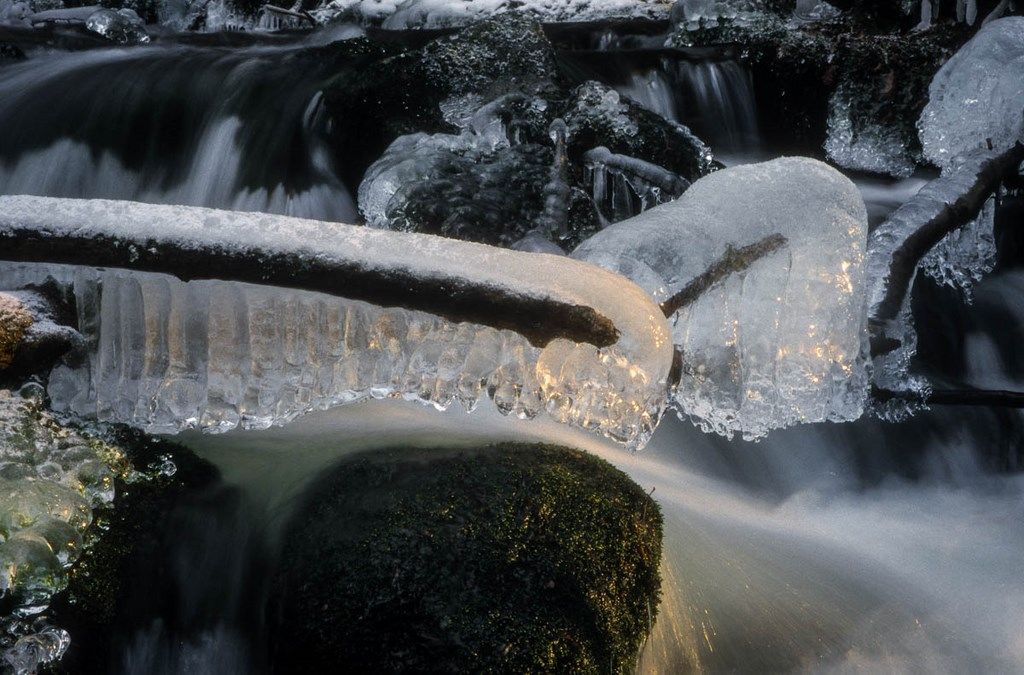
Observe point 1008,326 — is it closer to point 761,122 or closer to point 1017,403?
point 1017,403

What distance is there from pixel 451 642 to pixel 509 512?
1.46 ft

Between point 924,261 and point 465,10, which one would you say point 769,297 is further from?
point 465,10

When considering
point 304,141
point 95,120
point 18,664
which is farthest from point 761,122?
point 18,664

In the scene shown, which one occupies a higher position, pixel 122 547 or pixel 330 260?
pixel 330 260

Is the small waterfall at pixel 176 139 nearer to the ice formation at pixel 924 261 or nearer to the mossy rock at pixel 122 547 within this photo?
the mossy rock at pixel 122 547

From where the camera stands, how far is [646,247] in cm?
261

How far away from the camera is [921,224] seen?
13.1 feet

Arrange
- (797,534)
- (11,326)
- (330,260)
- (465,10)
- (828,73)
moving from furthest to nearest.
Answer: (465,10), (828,73), (797,534), (11,326), (330,260)

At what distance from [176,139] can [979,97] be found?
192 inches

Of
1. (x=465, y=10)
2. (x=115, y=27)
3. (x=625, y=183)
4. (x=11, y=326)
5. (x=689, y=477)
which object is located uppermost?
(x=11, y=326)

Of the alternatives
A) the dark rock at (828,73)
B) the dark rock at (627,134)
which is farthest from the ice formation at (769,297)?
the dark rock at (828,73)

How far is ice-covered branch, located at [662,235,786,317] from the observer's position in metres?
2.61

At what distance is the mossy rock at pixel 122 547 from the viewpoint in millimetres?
2549

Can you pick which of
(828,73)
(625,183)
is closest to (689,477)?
(625,183)
